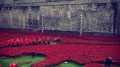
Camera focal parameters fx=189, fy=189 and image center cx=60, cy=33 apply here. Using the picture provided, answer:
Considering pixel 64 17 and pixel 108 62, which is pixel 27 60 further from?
pixel 64 17

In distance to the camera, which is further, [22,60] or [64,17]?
[64,17]

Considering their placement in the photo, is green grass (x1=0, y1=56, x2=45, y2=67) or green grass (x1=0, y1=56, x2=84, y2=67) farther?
green grass (x1=0, y1=56, x2=45, y2=67)

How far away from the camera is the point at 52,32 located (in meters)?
22.3

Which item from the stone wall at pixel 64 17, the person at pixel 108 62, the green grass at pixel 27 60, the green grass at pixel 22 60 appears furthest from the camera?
the stone wall at pixel 64 17

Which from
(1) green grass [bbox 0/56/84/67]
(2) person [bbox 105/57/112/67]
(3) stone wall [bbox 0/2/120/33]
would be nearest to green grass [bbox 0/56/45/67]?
(1) green grass [bbox 0/56/84/67]

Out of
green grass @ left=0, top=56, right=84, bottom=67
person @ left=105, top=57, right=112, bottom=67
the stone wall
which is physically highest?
the stone wall

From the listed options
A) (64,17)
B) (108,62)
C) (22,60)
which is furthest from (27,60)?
(64,17)

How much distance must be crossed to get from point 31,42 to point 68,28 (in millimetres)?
5503

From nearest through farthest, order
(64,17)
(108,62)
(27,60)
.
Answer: (108,62)
(27,60)
(64,17)

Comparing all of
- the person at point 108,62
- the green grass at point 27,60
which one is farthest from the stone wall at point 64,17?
the person at point 108,62

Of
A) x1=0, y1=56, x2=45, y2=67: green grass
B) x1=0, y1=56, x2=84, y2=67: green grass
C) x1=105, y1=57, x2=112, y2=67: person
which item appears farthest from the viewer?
x1=0, y1=56, x2=45, y2=67: green grass

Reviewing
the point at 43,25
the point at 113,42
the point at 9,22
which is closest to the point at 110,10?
the point at 113,42

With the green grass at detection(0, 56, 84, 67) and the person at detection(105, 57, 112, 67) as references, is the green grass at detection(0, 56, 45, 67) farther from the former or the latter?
the person at detection(105, 57, 112, 67)

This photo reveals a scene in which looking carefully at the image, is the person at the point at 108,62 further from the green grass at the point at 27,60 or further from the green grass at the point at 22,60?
the green grass at the point at 22,60
